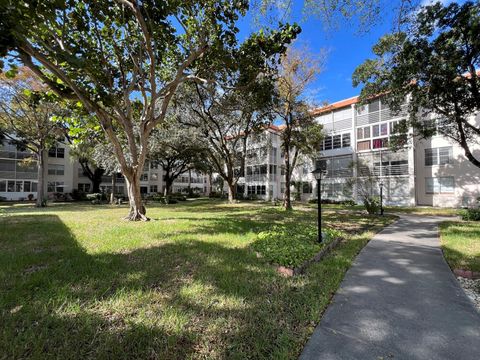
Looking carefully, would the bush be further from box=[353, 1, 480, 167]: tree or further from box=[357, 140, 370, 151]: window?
box=[357, 140, 370, 151]: window

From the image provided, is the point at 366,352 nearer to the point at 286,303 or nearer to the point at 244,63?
the point at 286,303

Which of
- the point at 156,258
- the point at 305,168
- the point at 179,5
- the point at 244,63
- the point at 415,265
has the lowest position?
the point at 415,265

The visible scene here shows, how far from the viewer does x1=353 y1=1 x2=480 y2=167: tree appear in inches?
338

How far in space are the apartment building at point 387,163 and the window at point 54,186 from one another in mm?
35524

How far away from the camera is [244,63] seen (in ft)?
28.7

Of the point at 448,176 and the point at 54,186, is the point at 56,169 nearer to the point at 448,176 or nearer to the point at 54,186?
the point at 54,186

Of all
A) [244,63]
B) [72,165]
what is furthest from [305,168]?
[72,165]

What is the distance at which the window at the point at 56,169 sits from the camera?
Answer: 32812 mm

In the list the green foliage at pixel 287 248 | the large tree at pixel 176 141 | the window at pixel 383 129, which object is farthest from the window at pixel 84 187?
the window at pixel 383 129

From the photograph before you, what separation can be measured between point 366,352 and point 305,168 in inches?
1196

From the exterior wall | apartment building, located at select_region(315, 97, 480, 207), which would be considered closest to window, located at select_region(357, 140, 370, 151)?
apartment building, located at select_region(315, 97, 480, 207)

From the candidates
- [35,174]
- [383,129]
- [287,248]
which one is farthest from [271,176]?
[35,174]

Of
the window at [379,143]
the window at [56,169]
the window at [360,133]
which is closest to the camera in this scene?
the window at [379,143]

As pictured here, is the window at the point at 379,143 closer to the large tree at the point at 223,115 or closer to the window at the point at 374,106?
the window at the point at 374,106
